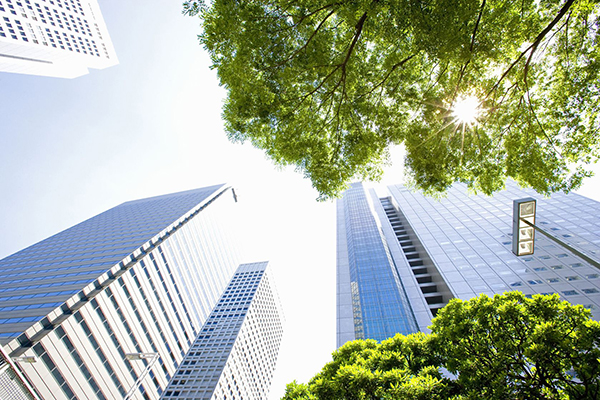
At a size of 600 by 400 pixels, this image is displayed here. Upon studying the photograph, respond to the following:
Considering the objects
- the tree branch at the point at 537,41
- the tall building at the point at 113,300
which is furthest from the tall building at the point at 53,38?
the tree branch at the point at 537,41

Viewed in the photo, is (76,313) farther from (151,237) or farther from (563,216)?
(563,216)

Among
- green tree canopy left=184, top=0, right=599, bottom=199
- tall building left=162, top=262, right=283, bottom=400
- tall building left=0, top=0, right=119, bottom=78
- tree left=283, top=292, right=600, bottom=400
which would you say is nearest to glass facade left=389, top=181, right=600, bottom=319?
green tree canopy left=184, top=0, right=599, bottom=199

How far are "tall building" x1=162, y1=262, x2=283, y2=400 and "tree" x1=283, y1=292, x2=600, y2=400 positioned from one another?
6372 cm

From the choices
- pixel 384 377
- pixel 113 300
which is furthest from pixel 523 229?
pixel 113 300

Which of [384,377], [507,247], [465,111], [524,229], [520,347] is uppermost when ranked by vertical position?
[465,111]

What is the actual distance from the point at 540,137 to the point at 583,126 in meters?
0.91

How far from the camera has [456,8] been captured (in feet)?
17.8

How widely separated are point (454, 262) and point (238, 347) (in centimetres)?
6168

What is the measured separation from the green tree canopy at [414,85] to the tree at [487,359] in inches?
159

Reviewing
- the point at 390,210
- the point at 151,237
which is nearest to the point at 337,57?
the point at 151,237

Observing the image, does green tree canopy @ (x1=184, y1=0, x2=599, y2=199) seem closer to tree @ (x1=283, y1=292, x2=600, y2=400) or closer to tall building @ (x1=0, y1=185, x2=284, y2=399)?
tree @ (x1=283, y1=292, x2=600, y2=400)

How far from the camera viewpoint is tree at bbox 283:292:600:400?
548 centimetres

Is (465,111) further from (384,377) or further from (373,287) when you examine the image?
(373,287)

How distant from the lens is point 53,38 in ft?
202
